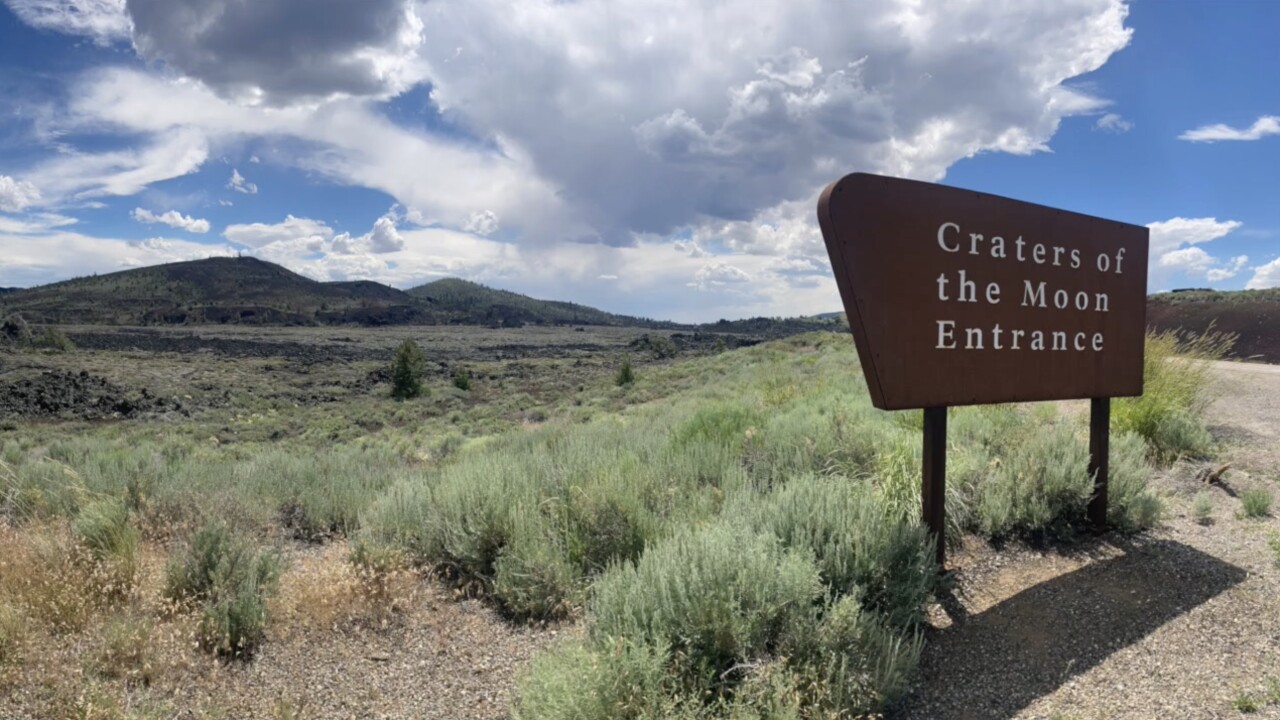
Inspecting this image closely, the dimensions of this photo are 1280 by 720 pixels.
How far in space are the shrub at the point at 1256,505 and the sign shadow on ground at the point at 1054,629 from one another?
1.20 meters

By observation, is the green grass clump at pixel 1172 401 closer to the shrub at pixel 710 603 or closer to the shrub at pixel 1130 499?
the shrub at pixel 1130 499

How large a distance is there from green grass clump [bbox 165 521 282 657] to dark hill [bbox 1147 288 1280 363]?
21.9 m

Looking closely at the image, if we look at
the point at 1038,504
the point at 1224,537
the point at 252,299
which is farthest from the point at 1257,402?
the point at 252,299

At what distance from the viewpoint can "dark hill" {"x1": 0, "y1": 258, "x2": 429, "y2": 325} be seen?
360ft

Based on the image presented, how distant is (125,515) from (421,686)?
3.45m

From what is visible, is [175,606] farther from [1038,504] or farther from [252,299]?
[252,299]

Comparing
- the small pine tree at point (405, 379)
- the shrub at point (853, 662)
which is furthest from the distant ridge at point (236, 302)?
the shrub at point (853, 662)

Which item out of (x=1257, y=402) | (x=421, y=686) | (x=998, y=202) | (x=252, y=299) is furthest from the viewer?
(x=252, y=299)

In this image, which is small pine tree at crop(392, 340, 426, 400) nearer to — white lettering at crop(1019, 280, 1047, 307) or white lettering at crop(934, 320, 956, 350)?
white lettering at crop(1019, 280, 1047, 307)

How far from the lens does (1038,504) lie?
534cm

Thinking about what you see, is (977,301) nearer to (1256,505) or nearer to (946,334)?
(946,334)

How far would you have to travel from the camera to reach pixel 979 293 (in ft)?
15.2

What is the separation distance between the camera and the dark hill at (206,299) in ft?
360

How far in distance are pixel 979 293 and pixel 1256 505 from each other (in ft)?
11.0
